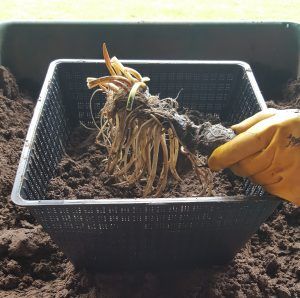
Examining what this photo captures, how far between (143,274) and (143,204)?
12.3 inches

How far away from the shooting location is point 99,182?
116 cm

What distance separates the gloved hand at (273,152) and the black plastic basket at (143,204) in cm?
5

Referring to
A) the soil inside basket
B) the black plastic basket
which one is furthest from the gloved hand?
the soil inside basket

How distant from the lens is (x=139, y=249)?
990 millimetres

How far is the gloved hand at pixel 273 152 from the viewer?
0.82m

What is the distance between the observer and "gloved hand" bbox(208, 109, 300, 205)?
824 millimetres

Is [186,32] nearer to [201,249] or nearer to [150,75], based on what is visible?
[150,75]
